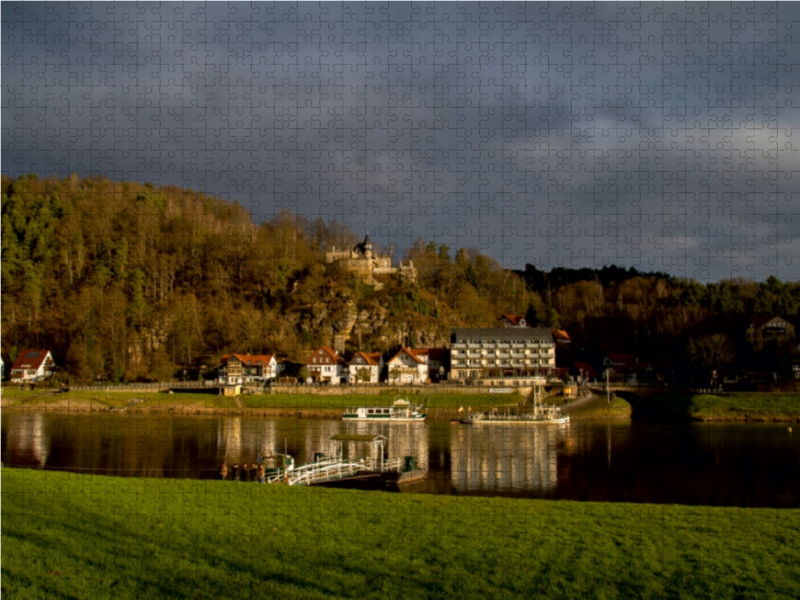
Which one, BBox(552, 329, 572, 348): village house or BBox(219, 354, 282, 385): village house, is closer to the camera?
BBox(219, 354, 282, 385): village house

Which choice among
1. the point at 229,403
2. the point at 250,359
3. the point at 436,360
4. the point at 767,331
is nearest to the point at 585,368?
the point at 436,360

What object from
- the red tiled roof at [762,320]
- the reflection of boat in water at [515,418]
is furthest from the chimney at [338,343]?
the red tiled roof at [762,320]

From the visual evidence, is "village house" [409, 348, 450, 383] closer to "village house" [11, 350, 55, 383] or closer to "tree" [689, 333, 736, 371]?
"tree" [689, 333, 736, 371]

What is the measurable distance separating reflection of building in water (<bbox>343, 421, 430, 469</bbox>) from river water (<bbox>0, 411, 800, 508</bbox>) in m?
0.11

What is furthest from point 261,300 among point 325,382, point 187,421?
point 187,421

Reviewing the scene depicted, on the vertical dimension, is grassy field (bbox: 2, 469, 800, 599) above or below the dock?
above

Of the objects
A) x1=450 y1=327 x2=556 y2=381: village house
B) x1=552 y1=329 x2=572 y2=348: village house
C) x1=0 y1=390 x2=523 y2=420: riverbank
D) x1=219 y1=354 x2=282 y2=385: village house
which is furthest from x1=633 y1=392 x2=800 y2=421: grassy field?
x1=219 y1=354 x2=282 y2=385: village house

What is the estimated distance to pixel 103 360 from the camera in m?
75.4

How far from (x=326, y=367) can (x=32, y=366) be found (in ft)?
106

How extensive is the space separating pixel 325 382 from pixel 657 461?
167 ft

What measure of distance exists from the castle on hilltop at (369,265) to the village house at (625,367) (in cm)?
3032

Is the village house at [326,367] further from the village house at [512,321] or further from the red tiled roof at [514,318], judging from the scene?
the red tiled roof at [514,318]

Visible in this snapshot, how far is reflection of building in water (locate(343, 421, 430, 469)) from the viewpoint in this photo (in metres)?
37.0

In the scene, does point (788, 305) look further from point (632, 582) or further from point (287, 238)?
point (632, 582)
